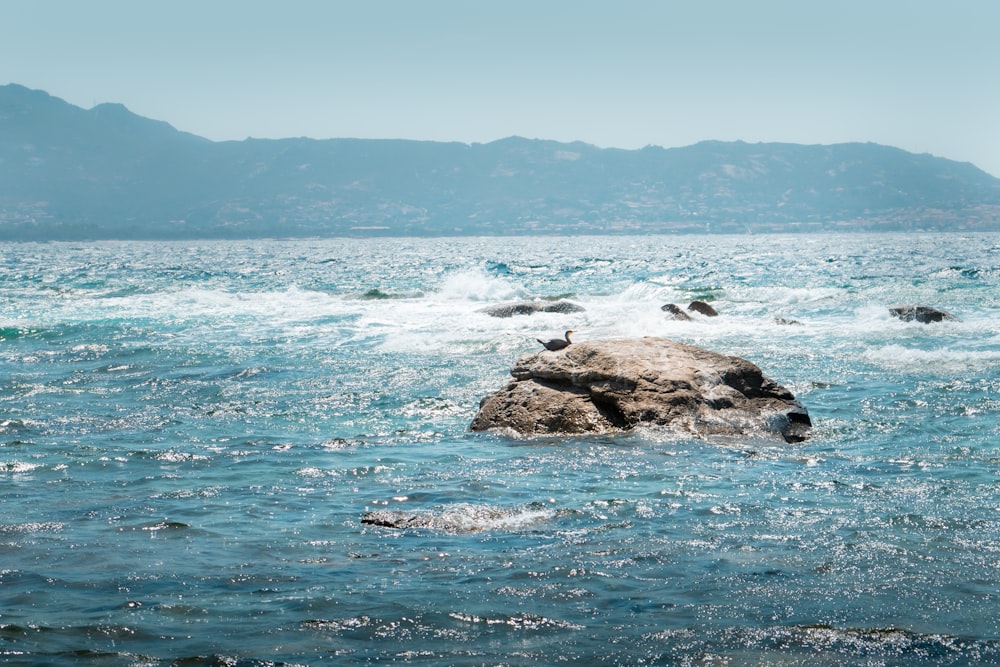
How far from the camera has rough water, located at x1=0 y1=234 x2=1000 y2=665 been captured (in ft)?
19.3

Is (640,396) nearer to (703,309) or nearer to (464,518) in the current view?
(464,518)

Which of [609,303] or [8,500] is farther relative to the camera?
[609,303]

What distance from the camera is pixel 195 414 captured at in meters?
14.6

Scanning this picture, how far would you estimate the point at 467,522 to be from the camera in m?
8.32

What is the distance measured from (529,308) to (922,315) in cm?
1178

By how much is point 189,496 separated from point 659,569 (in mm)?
4911

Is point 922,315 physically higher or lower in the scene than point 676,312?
higher

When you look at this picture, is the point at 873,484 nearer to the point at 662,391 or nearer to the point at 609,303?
the point at 662,391

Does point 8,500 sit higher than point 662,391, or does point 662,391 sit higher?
point 662,391

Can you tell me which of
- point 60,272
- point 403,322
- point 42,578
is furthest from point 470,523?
point 60,272

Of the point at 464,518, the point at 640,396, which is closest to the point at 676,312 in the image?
the point at 640,396

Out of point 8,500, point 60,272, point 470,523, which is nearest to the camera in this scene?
point 470,523

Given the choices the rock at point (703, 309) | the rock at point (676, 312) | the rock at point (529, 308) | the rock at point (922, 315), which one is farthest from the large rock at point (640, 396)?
the rock at point (529, 308)

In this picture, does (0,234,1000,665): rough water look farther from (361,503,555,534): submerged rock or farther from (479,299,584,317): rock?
(479,299,584,317): rock
